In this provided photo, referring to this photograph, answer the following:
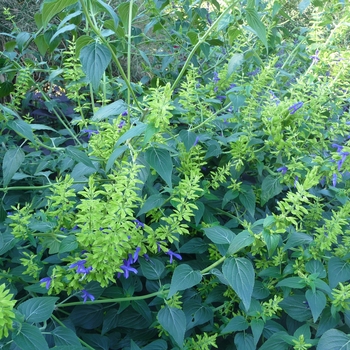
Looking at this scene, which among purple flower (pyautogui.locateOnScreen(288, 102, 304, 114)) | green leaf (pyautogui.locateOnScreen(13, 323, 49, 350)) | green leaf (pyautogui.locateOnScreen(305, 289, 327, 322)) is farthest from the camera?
purple flower (pyautogui.locateOnScreen(288, 102, 304, 114))

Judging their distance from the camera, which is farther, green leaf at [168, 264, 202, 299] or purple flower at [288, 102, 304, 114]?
purple flower at [288, 102, 304, 114]

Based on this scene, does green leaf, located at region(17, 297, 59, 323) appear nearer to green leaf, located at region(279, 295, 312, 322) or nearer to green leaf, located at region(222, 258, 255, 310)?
green leaf, located at region(222, 258, 255, 310)

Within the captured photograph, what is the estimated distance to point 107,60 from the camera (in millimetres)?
930

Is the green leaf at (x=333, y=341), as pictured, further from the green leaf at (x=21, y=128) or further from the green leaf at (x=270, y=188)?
the green leaf at (x=21, y=128)

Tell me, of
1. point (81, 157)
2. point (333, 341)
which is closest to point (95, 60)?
point (81, 157)

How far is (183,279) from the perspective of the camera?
38.8 inches

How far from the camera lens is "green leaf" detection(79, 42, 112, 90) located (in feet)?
3.01

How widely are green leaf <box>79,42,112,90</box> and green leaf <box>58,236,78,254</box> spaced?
37cm

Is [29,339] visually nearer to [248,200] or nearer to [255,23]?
[248,200]

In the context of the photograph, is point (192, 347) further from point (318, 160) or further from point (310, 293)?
point (318, 160)

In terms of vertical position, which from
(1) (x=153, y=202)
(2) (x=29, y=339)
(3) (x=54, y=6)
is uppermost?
(3) (x=54, y=6)

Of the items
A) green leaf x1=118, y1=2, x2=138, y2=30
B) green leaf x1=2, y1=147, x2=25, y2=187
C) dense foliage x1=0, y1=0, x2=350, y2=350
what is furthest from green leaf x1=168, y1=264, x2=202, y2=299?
green leaf x1=118, y1=2, x2=138, y2=30

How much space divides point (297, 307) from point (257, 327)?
15cm

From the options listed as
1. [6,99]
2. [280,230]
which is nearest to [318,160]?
[280,230]
